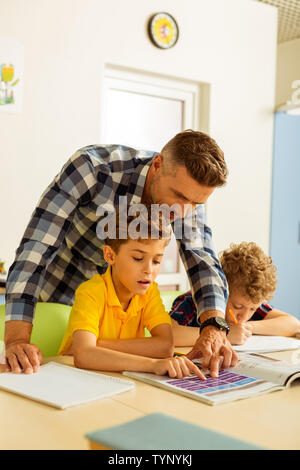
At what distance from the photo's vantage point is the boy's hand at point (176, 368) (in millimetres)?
1175

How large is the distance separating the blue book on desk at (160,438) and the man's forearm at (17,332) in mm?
563

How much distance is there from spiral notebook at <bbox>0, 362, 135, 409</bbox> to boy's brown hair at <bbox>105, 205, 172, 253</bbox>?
401 mm

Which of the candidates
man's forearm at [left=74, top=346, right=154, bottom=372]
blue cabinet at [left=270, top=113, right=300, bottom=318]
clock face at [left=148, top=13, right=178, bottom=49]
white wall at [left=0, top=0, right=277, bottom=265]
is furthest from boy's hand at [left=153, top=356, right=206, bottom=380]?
blue cabinet at [left=270, top=113, right=300, bottom=318]

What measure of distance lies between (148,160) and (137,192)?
0.37 ft

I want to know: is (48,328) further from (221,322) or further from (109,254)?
(221,322)

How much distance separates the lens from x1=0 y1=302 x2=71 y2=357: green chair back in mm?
1616

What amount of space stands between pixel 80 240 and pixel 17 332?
54 cm

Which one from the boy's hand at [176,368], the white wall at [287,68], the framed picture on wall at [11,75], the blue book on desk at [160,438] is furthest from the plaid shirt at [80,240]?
the white wall at [287,68]

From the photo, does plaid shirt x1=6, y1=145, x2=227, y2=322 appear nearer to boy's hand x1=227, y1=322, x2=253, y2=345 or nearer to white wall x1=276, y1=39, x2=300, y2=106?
boy's hand x1=227, y1=322, x2=253, y2=345

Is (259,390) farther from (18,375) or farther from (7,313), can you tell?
(7,313)

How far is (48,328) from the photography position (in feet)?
5.37

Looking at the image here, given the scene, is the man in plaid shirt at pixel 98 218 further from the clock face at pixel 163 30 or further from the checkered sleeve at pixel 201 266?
the clock face at pixel 163 30
